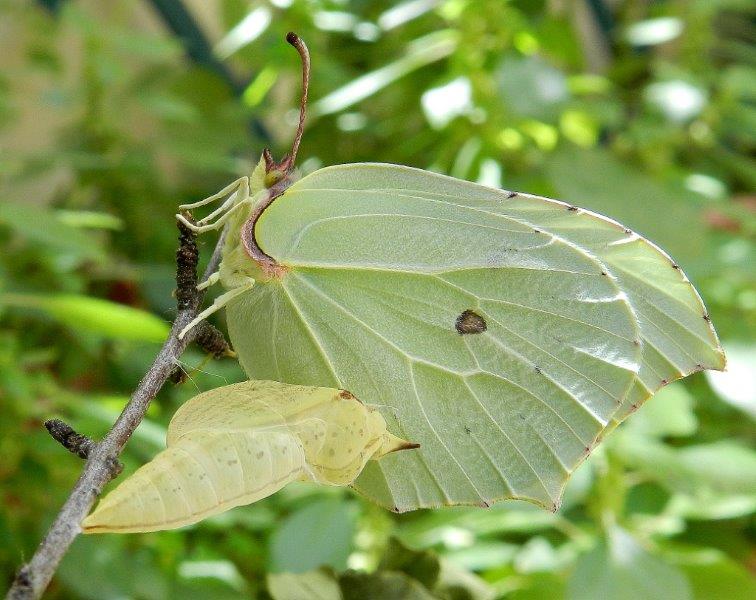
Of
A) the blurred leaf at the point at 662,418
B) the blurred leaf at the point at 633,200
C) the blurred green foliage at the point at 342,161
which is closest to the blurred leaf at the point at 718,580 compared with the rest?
the blurred green foliage at the point at 342,161

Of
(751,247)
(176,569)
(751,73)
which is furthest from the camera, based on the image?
(751,73)

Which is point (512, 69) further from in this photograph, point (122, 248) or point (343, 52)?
point (122, 248)

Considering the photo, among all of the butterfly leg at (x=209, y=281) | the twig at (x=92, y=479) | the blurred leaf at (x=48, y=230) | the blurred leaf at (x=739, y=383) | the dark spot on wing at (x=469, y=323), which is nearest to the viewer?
the twig at (x=92, y=479)

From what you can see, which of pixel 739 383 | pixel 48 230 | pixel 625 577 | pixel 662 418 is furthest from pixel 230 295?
pixel 739 383

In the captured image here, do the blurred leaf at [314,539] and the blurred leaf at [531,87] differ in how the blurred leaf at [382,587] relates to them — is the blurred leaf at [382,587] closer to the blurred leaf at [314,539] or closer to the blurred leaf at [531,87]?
the blurred leaf at [314,539]

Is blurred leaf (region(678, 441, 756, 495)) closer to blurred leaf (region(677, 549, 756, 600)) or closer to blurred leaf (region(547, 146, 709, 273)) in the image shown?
blurred leaf (region(677, 549, 756, 600))

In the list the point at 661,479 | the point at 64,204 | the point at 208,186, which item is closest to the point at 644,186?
the point at 661,479
